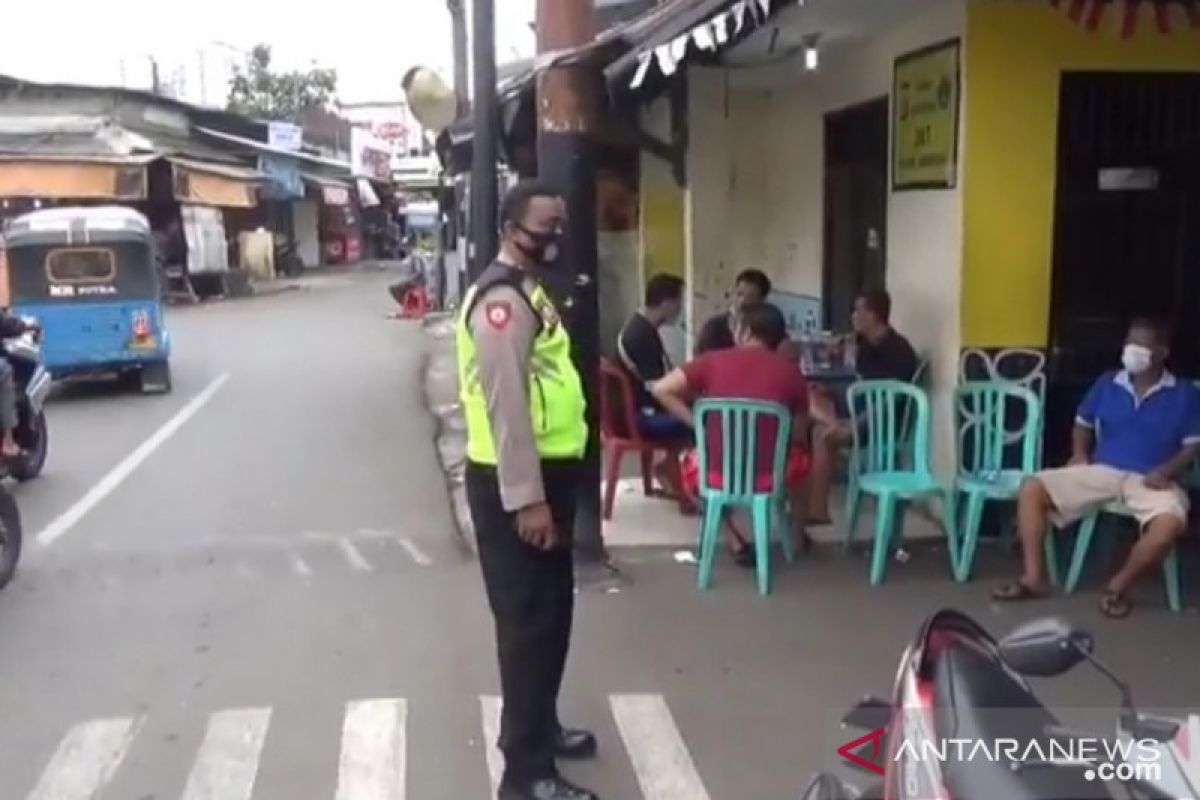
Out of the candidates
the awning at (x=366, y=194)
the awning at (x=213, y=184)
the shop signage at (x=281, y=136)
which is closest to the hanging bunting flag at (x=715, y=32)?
the awning at (x=213, y=184)

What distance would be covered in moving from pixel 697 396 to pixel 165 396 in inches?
378

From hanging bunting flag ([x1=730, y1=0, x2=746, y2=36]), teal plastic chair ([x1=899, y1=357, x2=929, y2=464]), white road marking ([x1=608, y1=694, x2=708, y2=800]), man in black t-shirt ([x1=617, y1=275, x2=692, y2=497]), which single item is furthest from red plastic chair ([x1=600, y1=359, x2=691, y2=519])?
white road marking ([x1=608, y1=694, x2=708, y2=800])

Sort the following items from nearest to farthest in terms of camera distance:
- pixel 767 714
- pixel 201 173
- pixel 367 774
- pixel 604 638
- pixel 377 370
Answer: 1. pixel 367 774
2. pixel 767 714
3. pixel 604 638
4. pixel 377 370
5. pixel 201 173

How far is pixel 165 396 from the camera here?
14766 millimetres

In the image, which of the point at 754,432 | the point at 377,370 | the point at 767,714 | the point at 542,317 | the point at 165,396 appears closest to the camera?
the point at 542,317

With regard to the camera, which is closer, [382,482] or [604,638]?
[604,638]

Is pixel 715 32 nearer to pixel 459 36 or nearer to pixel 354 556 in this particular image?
pixel 354 556

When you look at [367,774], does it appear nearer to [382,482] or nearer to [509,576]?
[509,576]

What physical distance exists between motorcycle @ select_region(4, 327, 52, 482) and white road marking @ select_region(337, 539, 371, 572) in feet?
10.2

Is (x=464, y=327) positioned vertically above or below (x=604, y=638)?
above

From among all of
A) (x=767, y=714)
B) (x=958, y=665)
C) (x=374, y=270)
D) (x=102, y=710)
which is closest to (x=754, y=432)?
(x=767, y=714)

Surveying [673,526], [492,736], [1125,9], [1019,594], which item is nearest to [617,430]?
[673,526]

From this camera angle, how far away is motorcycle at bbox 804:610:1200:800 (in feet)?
7.29

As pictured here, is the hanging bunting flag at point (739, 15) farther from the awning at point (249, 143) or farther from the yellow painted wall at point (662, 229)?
the awning at point (249, 143)
